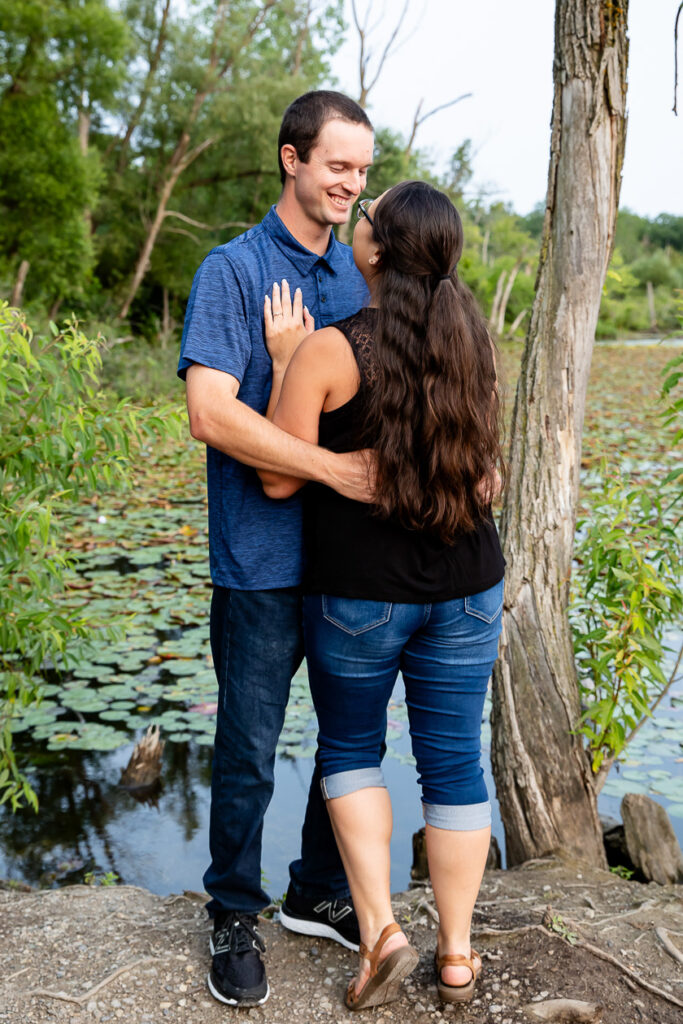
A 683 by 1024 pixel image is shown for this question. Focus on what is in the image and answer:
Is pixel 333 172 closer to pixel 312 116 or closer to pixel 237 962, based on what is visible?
pixel 312 116

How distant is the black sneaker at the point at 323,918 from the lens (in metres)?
2.27

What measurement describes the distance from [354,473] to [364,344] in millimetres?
245

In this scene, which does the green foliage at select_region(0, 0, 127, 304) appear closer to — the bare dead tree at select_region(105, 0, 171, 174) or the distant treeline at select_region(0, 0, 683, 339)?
the distant treeline at select_region(0, 0, 683, 339)

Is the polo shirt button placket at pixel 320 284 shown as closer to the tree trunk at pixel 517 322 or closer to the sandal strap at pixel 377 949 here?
the sandal strap at pixel 377 949

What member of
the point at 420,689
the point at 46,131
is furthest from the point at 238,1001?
the point at 46,131

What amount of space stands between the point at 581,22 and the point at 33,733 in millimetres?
3486

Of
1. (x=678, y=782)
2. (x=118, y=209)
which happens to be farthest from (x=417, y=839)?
(x=118, y=209)

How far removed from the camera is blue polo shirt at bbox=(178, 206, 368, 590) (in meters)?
1.88

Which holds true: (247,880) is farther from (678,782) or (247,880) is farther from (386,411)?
(678,782)

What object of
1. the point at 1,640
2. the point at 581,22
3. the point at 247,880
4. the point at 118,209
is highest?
the point at 118,209

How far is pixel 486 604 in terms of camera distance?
74.0 inches

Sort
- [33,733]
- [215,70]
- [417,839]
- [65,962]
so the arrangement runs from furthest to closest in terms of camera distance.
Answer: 1. [215,70]
2. [33,733]
3. [417,839]
4. [65,962]

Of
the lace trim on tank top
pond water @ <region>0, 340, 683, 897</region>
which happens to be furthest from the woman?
pond water @ <region>0, 340, 683, 897</region>

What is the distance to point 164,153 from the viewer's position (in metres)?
17.6
